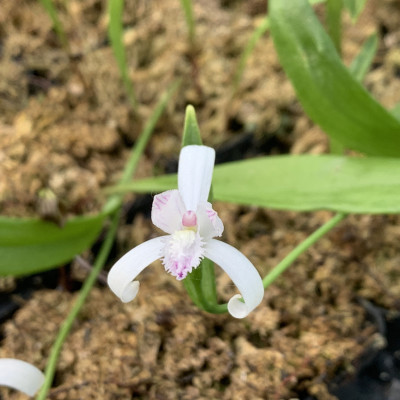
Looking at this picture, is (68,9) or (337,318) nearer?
(337,318)

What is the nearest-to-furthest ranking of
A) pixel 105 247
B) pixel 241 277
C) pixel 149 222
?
pixel 241 277 < pixel 105 247 < pixel 149 222

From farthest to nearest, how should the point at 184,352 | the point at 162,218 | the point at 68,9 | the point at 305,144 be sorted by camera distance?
the point at 68,9 → the point at 305,144 → the point at 184,352 → the point at 162,218

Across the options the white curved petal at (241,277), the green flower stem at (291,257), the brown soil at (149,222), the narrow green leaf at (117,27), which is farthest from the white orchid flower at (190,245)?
the narrow green leaf at (117,27)

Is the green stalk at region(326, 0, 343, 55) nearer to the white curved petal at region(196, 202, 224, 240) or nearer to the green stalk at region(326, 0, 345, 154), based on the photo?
the green stalk at region(326, 0, 345, 154)

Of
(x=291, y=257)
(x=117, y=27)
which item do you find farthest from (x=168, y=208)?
(x=117, y=27)

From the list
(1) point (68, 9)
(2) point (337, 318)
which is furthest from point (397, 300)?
(1) point (68, 9)

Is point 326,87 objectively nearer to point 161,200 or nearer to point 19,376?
point 161,200

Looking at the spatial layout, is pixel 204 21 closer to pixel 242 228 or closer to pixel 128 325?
pixel 242 228
